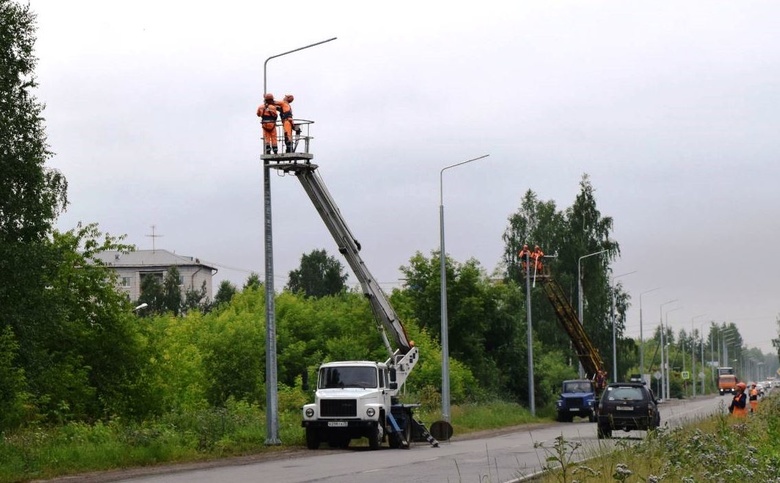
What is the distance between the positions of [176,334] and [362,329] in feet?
51.8

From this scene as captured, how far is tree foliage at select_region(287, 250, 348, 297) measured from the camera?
412 ft

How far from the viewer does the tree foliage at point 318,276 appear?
125m

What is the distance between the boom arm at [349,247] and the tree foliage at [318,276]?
90.4 m

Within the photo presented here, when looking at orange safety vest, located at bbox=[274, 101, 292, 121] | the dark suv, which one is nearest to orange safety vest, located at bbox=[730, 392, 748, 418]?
the dark suv

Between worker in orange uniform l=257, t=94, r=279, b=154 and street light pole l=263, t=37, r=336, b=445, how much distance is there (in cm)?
32

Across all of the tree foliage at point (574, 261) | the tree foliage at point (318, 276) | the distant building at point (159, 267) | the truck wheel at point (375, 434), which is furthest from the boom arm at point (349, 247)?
the distant building at point (159, 267)

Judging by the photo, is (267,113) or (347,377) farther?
(347,377)

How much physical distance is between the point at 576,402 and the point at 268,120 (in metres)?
29.4

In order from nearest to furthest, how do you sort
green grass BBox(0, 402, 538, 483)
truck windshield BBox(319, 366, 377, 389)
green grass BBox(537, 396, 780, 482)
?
1. green grass BBox(537, 396, 780, 482)
2. green grass BBox(0, 402, 538, 483)
3. truck windshield BBox(319, 366, 377, 389)

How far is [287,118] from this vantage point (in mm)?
29922

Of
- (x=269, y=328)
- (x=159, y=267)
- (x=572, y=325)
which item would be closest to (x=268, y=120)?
(x=269, y=328)

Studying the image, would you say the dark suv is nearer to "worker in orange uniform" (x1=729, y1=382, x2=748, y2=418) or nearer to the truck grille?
"worker in orange uniform" (x1=729, y1=382, x2=748, y2=418)

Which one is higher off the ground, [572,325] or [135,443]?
[572,325]

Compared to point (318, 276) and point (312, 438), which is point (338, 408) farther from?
point (318, 276)
